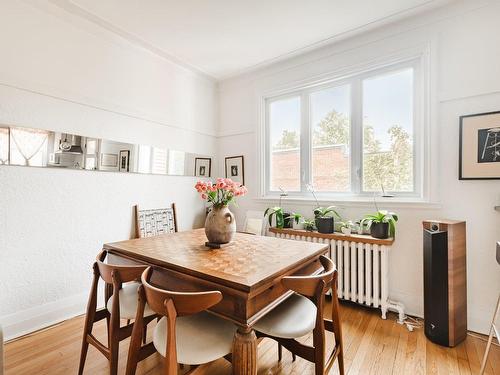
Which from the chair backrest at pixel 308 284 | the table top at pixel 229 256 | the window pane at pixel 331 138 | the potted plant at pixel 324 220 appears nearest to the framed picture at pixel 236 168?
the window pane at pixel 331 138

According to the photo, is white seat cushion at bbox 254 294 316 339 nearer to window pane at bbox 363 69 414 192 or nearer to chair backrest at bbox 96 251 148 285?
chair backrest at bbox 96 251 148 285

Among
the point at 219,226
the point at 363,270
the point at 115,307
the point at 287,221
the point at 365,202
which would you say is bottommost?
the point at 363,270

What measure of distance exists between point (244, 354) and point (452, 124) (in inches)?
103

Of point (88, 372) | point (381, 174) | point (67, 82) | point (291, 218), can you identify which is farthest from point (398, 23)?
point (88, 372)

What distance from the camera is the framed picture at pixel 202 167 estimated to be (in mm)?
3822

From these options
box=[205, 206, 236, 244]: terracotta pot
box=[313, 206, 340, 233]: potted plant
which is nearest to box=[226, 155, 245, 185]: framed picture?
box=[313, 206, 340, 233]: potted plant

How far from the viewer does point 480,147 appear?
220 cm

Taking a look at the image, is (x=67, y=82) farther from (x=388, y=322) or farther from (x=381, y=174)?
(x=388, y=322)

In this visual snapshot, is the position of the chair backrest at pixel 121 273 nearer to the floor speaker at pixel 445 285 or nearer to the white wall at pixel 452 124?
the floor speaker at pixel 445 285

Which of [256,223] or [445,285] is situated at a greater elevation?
[256,223]

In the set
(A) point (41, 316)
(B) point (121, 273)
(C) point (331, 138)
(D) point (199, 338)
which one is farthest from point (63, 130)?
(C) point (331, 138)

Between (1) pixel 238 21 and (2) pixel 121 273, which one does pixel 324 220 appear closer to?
(2) pixel 121 273

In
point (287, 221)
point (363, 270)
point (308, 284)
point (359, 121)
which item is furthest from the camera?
point (287, 221)

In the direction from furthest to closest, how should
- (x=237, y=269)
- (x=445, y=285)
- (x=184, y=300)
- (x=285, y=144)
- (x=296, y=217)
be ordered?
(x=285, y=144)
(x=296, y=217)
(x=445, y=285)
(x=237, y=269)
(x=184, y=300)
